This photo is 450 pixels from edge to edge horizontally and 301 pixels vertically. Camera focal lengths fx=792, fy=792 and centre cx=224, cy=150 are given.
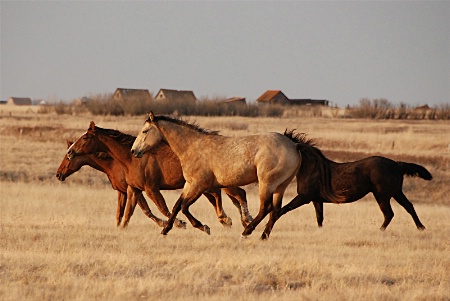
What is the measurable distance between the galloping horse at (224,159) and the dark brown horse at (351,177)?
718 mm

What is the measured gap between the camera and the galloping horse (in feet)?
42.4

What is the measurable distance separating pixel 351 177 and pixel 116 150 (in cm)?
437

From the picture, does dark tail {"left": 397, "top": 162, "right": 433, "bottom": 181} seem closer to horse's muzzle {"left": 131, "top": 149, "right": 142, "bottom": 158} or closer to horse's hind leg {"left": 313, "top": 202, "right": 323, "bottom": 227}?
horse's hind leg {"left": 313, "top": 202, "right": 323, "bottom": 227}

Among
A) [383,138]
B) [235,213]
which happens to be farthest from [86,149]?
[383,138]

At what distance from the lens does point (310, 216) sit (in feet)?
62.5

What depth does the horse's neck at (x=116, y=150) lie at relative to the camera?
48.3ft

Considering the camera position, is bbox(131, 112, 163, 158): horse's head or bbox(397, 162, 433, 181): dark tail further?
bbox(397, 162, 433, 181): dark tail

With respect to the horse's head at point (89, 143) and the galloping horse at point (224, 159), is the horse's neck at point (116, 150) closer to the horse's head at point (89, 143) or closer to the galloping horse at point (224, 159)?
the horse's head at point (89, 143)

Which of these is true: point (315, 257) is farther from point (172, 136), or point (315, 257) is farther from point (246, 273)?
point (172, 136)

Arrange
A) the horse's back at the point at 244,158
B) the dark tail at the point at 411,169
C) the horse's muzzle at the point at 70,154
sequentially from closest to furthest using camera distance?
the horse's back at the point at 244,158
the dark tail at the point at 411,169
the horse's muzzle at the point at 70,154

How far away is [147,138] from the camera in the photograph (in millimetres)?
13672

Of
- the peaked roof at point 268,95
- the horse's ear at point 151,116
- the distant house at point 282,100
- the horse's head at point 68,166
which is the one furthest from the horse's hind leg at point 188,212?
the peaked roof at point 268,95

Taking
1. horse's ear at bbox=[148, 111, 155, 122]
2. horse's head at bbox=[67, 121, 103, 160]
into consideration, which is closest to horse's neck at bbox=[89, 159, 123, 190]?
horse's head at bbox=[67, 121, 103, 160]

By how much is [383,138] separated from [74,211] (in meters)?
23.7
